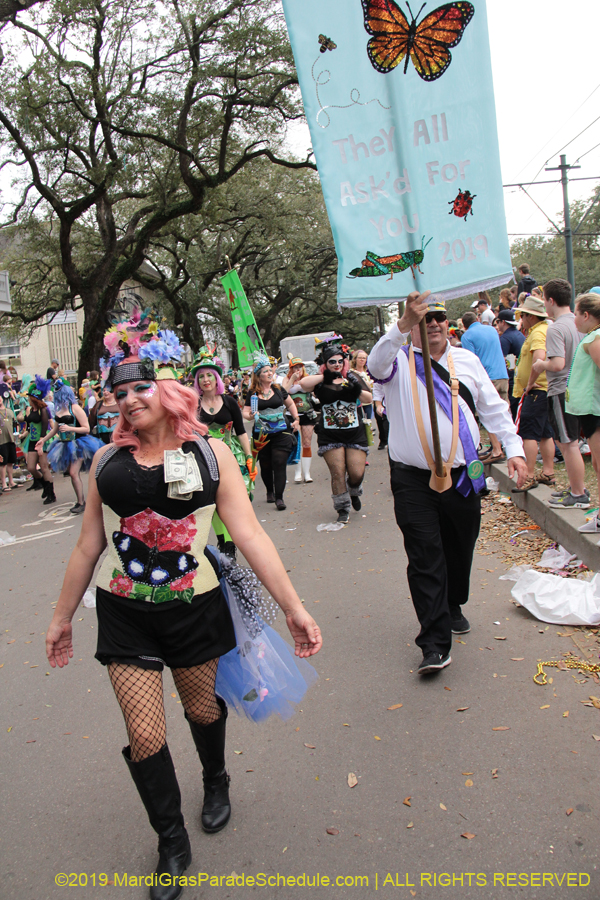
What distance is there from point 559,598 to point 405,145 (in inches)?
117

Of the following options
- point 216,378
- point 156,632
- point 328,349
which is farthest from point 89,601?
point 328,349

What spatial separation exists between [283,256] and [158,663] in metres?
39.0

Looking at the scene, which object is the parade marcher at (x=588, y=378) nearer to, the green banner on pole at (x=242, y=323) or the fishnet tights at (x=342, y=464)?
the fishnet tights at (x=342, y=464)

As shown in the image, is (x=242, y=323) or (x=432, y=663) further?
(x=242, y=323)

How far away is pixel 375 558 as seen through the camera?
253 inches

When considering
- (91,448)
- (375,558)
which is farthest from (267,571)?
(91,448)

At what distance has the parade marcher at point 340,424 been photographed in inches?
314

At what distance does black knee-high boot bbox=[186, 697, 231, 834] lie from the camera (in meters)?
2.79

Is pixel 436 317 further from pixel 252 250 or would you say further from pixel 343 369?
pixel 252 250

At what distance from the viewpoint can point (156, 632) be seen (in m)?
2.57

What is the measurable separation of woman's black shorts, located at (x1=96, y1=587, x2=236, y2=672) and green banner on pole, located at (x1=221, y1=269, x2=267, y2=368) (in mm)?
9723

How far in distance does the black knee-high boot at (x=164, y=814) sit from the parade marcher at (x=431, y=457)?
171 cm

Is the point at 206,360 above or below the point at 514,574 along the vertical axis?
above

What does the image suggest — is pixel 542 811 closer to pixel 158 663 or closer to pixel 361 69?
pixel 158 663
